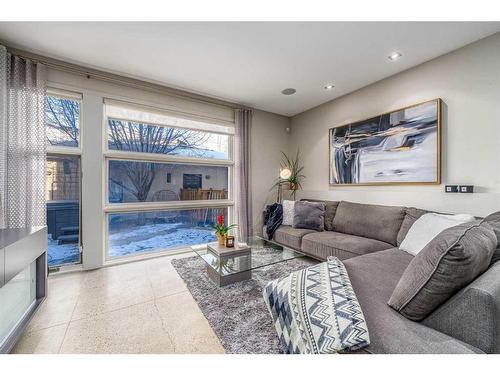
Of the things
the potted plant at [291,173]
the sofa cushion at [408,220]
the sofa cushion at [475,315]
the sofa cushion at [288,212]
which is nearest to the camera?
the sofa cushion at [475,315]

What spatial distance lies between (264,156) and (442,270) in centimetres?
334

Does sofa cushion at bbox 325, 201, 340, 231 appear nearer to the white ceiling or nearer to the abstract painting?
the abstract painting

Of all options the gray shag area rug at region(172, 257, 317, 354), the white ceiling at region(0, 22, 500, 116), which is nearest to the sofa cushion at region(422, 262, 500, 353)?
the gray shag area rug at region(172, 257, 317, 354)

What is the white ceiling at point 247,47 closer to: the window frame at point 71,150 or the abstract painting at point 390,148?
the window frame at point 71,150

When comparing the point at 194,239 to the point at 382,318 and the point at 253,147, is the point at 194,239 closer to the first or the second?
the point at 253,147

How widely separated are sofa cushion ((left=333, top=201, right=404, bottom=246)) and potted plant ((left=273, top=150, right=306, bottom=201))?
1.10 metres

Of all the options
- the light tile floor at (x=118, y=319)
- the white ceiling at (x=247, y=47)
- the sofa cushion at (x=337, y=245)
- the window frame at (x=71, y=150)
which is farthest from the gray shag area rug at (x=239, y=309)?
the white ceiling at (x=247, y=47)

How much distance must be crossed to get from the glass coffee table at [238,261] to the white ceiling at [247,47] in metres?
2.11

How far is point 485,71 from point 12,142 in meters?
4.71

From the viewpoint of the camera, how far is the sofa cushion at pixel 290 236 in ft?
9.35

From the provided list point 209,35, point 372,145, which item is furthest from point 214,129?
point 372,145

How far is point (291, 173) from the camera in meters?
4.14

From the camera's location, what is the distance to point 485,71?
2047 mm

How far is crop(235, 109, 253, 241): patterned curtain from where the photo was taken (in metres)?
3.61
